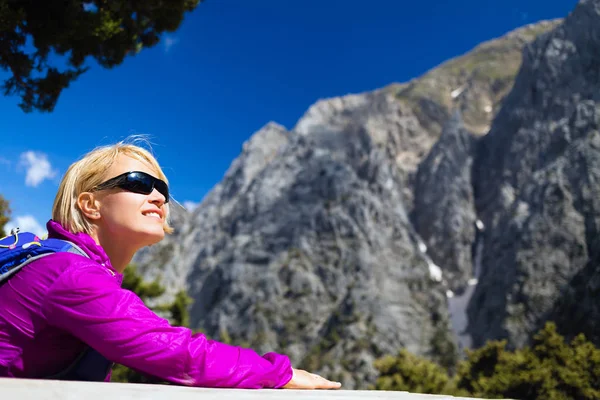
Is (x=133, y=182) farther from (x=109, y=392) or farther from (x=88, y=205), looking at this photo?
(x=109, y=392)

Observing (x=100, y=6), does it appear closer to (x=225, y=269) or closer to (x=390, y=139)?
(x=225, y=269)

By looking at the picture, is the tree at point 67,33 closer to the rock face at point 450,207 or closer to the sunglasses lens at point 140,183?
the sunglasses lens at point 140,183

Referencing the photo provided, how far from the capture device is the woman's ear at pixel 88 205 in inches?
80.9

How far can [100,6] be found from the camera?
7.99 meters

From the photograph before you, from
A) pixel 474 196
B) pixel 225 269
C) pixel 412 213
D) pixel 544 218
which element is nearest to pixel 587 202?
pixel 544 218

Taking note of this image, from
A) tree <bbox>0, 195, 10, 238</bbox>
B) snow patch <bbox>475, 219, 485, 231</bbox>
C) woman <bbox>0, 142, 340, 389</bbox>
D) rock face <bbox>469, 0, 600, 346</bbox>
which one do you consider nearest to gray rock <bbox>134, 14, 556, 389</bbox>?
snow patch <bbox>475, 219, 485, 231</bbox>

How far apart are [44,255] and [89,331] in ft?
1.05

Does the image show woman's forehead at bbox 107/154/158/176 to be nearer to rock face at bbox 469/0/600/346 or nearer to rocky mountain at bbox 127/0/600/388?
rocky mountain at bbox 127/0/600/388

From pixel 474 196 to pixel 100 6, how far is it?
10001 centimetres

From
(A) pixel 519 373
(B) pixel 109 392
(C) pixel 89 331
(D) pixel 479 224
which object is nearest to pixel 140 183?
(C) pixel 89 331

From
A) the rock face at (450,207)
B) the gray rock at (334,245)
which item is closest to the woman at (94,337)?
the gray rock at (334,245)

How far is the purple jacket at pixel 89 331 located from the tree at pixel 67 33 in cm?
596

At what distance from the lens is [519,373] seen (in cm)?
2391

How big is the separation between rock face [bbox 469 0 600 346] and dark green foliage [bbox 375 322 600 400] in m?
23.9
